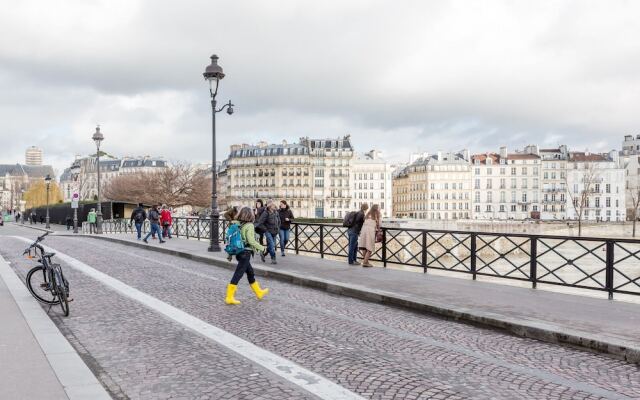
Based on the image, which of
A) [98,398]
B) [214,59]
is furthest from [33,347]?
[214,59]

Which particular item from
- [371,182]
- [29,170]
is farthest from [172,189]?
[29,170]

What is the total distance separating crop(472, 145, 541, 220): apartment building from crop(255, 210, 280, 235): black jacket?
108 meters

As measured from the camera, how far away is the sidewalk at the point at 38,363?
4648 millimetres

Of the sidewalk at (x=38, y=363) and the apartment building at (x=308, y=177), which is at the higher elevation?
the apartment building at (x=308, y=177)

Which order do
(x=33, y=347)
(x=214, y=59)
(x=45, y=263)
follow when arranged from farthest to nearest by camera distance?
(x=214, y=59) → (x=45, y=263) → (x=33, y=347)

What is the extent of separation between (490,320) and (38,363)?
5600 mm

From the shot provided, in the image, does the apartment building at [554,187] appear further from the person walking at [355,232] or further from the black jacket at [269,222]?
the black jacket at [269,222]

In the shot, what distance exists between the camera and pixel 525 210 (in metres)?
118

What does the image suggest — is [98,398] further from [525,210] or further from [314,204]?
[525,210]

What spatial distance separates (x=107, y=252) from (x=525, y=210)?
11109cm

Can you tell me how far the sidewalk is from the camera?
4648 mm

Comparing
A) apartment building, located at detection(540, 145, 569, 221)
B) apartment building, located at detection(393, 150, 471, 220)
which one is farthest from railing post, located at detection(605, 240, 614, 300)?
apartment building, located at detection(540, 145, 569, 221)

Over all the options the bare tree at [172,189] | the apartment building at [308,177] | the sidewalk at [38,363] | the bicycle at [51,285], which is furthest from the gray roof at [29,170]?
the sidewalk at [38,363]

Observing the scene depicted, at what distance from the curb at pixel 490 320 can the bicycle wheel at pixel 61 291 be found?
476cm
